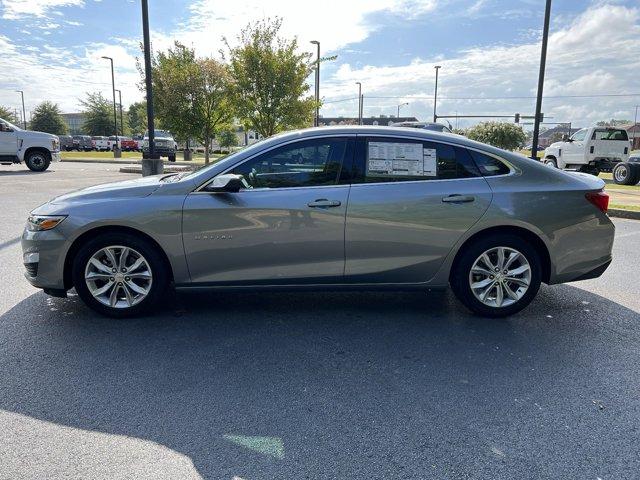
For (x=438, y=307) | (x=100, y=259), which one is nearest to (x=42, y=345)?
(x=100, y=259)

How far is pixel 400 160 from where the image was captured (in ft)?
14.0

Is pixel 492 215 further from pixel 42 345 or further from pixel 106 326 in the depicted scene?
pixel 42 345

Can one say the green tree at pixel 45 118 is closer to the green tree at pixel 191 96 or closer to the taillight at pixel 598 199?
the green tree at pixel 191 96

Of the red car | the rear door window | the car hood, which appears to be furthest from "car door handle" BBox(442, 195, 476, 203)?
the red car

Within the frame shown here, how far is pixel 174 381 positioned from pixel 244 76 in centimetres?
1725

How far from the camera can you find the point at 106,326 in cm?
411

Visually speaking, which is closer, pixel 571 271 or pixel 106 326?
pixel 106 326

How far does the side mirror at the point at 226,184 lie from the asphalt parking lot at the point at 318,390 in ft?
3.73

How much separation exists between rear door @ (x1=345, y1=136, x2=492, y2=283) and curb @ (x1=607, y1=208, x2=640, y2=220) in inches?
305

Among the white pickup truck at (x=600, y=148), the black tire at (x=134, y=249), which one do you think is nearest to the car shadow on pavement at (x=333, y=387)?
the black tire at (x=134, y=249)

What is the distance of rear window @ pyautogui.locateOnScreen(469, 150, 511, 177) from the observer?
4.34m

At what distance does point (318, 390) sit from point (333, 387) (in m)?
0.10

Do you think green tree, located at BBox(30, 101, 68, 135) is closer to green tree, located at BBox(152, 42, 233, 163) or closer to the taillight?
green tree, located at BBox(152, 42, 233, 163)

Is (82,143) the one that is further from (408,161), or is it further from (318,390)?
(318,390)
